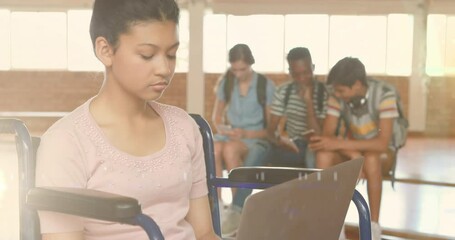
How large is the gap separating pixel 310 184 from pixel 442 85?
3.60 m

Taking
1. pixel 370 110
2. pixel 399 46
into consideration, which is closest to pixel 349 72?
pixel 370 110

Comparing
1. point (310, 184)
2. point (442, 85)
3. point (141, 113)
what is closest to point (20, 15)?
point (442, 85)

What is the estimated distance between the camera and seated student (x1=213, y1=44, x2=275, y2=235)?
2.66m

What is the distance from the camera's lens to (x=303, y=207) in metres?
0.72

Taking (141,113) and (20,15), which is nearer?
(141,113)

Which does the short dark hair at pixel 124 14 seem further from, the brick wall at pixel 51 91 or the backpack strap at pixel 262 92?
the brick wall at pixel 51 91

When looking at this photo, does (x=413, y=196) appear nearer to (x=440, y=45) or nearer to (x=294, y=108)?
(x=440, y=45)

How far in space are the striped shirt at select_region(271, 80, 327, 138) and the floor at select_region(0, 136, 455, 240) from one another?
0.28 metres

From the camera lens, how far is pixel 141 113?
3.25 feet

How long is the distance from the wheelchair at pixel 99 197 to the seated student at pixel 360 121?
1329mm

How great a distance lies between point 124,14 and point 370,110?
1586 millimetres

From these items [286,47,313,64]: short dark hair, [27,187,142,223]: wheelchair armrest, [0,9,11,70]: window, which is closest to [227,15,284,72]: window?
[0,9,11,70]: window

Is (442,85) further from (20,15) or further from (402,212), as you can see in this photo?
(20,15)

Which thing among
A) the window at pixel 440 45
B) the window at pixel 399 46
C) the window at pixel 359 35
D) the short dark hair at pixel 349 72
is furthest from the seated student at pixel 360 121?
the window at pixel 399 46
